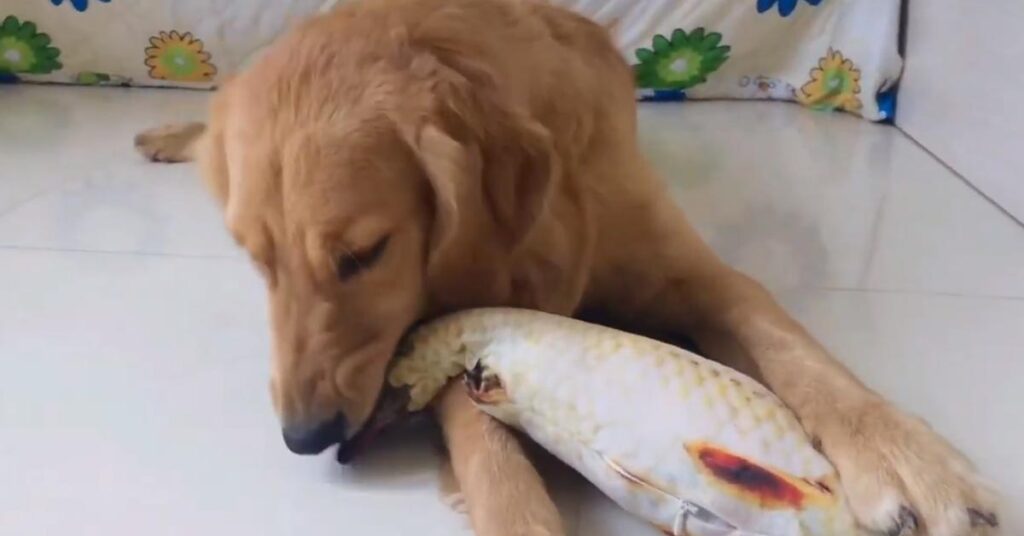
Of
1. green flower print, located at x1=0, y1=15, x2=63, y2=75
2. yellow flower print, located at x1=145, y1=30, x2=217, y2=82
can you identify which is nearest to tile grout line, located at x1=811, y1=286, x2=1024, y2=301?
yellow flower print, located at x1=145, y1=30, x2=217, y2=82

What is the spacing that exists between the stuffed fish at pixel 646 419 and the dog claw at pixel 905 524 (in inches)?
1.6

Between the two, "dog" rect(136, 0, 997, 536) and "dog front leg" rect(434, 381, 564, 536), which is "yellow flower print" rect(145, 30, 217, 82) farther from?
"dog front leg" rect(434, 381, 564, 536)

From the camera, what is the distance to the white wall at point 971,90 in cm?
214

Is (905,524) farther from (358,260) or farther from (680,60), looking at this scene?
(680,60)

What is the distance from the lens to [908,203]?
2211 millimetres

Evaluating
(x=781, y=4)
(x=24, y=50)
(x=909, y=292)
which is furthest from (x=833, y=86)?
(x=24, y=50)

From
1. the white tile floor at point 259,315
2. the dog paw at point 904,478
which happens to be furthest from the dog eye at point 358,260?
the dog paw at point 904,478

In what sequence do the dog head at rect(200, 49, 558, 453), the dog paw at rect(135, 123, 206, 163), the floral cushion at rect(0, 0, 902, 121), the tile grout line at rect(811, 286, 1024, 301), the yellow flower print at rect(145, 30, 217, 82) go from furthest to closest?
the yellow flower print at rect(145, 30, 217, 82) < the floral cushion at rect(0, 0, 902, 121) < the dog paw at rect(135, 123, 206, 163) < the tile grout line at rect(811, 286, 1024, 301) < the dog head at rect(200, 49, 558, 453)

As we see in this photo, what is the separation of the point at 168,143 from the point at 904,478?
190cm

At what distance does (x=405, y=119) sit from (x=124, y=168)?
136cm

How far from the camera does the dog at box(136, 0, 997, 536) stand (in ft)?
4.13

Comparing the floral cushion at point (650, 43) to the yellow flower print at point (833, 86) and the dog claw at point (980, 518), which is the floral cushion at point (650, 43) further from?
the dog claw at point (980, 518)

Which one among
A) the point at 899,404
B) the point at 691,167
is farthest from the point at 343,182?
the point at 691,167

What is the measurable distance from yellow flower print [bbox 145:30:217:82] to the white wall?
68.7 inches
